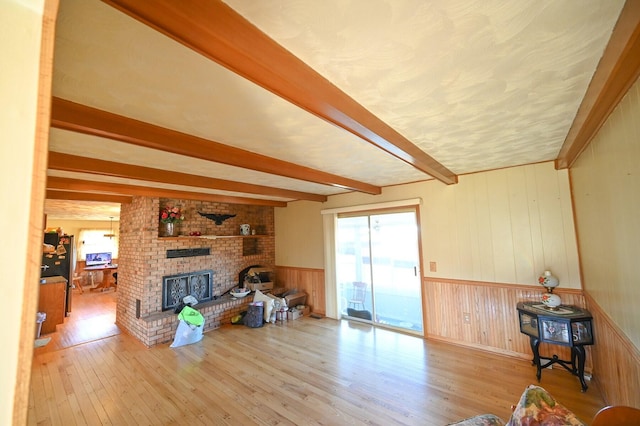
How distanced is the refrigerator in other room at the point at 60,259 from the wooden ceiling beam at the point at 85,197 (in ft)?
6.79

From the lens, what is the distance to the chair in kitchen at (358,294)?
4825mm

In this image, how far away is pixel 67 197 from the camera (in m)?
3.97

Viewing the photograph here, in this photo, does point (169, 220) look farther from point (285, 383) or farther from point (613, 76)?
point (613, 76)

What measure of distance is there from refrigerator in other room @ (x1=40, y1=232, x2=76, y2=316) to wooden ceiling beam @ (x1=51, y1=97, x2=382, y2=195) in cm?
590

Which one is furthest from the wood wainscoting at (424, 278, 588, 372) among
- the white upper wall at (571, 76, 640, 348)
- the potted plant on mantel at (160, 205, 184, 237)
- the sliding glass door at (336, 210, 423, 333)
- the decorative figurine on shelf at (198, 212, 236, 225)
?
the potted plant on mantel at (160, 205, 184, 237)

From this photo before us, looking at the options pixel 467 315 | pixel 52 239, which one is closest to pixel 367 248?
pixel 467 315

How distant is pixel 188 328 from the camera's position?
3967 millimetres

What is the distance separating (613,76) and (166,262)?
17.9 feet

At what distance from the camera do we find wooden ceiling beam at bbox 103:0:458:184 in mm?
851

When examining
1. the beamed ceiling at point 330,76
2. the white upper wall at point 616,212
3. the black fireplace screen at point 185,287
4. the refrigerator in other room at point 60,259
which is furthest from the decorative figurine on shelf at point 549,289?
the refrigerator in other room at point 60,259

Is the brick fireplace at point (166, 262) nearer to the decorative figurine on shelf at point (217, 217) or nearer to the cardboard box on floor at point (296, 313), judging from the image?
the decorative figurine on shelf at point (217, 217)

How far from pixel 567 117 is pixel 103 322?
7375 millimetres

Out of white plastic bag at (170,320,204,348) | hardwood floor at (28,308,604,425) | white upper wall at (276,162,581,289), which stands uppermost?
white upper wall at (276,162,581,289)

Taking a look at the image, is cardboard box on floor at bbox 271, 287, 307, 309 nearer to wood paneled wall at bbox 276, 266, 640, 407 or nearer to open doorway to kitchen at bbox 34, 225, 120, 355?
wood paneled wall at bbox 276, 266, 640, 407
